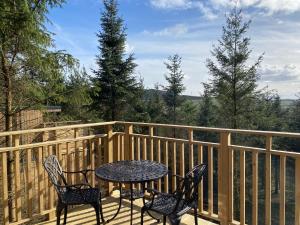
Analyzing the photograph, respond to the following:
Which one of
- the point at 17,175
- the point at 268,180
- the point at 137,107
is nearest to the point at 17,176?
the point at 17,175

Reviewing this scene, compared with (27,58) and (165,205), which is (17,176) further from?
(27,58)

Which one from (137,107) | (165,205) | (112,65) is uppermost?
(112,65)

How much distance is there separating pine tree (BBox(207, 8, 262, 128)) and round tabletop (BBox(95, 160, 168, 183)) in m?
11.7

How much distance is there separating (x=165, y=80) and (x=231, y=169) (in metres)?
16.2

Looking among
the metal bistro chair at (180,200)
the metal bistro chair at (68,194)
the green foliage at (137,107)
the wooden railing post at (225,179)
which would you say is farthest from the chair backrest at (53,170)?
the green foliage at (137,107)

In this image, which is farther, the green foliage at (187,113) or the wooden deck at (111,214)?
the green foliage at (187,113)

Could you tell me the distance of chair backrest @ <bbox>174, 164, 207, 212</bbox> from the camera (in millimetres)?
2695

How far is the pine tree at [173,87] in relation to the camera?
18984 millimetres

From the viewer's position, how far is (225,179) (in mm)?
3451

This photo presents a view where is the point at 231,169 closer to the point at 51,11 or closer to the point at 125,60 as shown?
the point at 51,11

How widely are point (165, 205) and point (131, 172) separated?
527 millimetres

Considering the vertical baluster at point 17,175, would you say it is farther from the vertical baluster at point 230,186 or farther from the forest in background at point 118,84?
the forest in background at point 118,84

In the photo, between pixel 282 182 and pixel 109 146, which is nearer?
pixel 282 182

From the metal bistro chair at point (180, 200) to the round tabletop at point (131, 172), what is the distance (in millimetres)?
211
